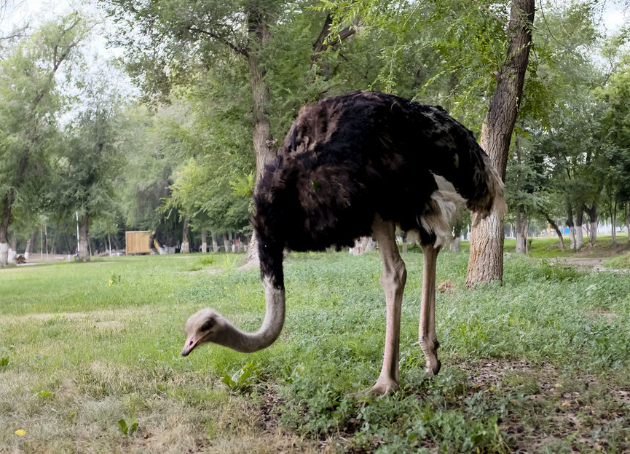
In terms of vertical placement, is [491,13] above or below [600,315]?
above

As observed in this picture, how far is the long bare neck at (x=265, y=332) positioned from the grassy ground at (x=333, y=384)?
0.53 meters

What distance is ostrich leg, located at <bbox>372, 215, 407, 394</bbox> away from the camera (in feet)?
12.5

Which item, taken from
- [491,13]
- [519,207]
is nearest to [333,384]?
[491,13]

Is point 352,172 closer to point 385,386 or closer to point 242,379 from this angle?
point 385,386

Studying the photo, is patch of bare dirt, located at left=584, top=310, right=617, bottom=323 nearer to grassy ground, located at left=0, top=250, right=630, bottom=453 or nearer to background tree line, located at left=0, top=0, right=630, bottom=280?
grassy ground, located at left=0, top=250, right=630, bottom=453

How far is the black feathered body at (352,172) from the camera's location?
11.8 feet

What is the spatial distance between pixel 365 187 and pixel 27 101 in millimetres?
30551

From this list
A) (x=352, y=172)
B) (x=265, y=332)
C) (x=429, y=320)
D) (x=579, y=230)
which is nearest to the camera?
(x=265, y=332)

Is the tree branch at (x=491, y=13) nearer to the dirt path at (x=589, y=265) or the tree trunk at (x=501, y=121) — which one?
the tree trunk at (x=501, y=121)

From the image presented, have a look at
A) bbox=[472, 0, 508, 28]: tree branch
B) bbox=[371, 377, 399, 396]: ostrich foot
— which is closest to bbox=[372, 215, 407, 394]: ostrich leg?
bbox=[371, 377, 399, 396]: ostrich foot

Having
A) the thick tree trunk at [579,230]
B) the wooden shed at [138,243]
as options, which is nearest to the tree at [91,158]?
the wooden shed at [138,243]

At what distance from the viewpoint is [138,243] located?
177ft

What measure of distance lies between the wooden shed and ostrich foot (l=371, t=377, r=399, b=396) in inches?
2050

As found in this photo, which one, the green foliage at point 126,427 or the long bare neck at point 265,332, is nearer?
the long bare neck at point 265,332
